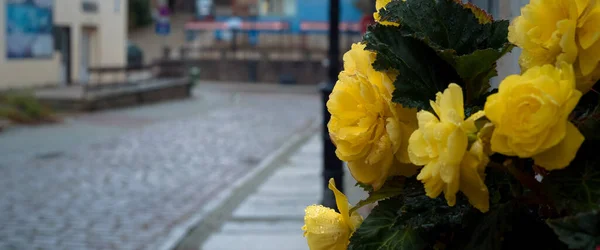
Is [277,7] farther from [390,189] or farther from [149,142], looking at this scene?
[390,189]

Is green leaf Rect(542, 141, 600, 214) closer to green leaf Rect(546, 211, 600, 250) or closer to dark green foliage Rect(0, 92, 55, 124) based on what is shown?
green leaf Rect(546, 211, 600, 250)

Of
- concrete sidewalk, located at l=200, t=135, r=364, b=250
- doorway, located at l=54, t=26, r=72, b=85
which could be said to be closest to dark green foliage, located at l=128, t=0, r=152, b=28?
doorway, located at l=54, t=26, r=72, b=85

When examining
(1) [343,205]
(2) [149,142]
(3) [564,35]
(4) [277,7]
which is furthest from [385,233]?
(4) [277,7]

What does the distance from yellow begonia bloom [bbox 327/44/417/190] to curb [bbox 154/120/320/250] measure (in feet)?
19.4

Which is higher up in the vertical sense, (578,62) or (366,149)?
(578,62)

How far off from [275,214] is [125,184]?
2810 mm

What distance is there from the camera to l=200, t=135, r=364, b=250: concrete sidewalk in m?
7.13

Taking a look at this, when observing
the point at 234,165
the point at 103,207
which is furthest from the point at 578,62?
the point at 234,165

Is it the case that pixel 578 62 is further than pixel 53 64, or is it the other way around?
pixel 53 64

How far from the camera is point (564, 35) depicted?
108 cm

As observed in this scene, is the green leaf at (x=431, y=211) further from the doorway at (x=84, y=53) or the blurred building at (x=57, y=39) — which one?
the doorway at (x=84, y=53)

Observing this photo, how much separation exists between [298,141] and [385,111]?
14.3 meters

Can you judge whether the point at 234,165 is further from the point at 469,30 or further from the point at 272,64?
the point at 272,64

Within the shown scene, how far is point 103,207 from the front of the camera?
8.80 m
